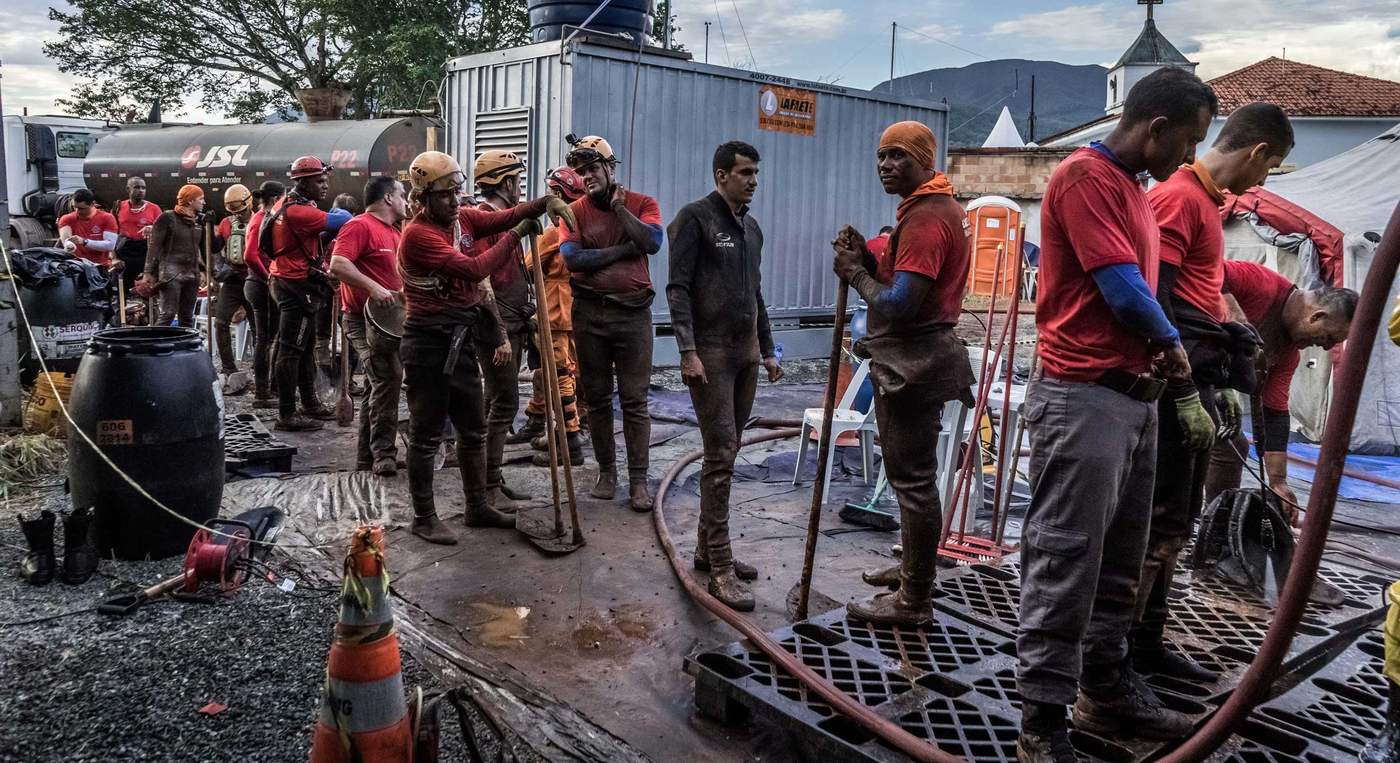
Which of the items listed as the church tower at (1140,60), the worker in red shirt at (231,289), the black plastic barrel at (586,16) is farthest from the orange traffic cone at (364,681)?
the church tower at (1140,60)

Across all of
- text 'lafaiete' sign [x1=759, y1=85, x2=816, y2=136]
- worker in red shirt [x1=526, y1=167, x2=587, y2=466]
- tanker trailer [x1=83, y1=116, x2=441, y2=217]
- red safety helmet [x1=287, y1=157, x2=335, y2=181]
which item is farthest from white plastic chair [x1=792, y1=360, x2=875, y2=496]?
tanker trailer [x1=83, y1=116, x2=441, y2=217]

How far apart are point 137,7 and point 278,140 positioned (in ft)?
46.1

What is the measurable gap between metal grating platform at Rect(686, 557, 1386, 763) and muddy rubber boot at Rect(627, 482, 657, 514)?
2.07 metres

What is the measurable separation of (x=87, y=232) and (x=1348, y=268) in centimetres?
1425

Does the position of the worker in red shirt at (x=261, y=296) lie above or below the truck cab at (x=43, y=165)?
below

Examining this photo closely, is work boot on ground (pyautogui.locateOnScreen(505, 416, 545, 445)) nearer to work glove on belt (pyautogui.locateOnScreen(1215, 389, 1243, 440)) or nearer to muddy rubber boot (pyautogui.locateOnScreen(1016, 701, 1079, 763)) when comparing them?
work glove on belt (pyautogui.locateOnScreen(1215, 389, 1243, 440))

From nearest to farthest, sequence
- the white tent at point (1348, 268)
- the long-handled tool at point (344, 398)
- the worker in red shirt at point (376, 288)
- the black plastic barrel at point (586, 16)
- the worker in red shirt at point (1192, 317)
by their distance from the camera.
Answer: the worker in red shirt at point (1192, 317) < the worker in red shirt at point (376, 288) < the long-handled tool at point (344, 398) < the white tent at point (1348, 268) < the black plastic barrel at point (586, 16)

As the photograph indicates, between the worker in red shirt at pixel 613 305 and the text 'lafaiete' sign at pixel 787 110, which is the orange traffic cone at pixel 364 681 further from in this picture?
the text 'lafaiete' sign at pixel 787 110

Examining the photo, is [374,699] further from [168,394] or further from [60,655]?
[168,394]

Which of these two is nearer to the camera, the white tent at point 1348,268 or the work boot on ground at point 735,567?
the work boot on ground at point 735,567

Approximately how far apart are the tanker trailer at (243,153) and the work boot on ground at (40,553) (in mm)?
8739

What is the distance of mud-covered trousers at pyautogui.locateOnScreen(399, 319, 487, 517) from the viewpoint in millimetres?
5293

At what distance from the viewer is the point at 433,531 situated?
5.43m

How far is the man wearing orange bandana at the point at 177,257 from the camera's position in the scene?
9.85m
